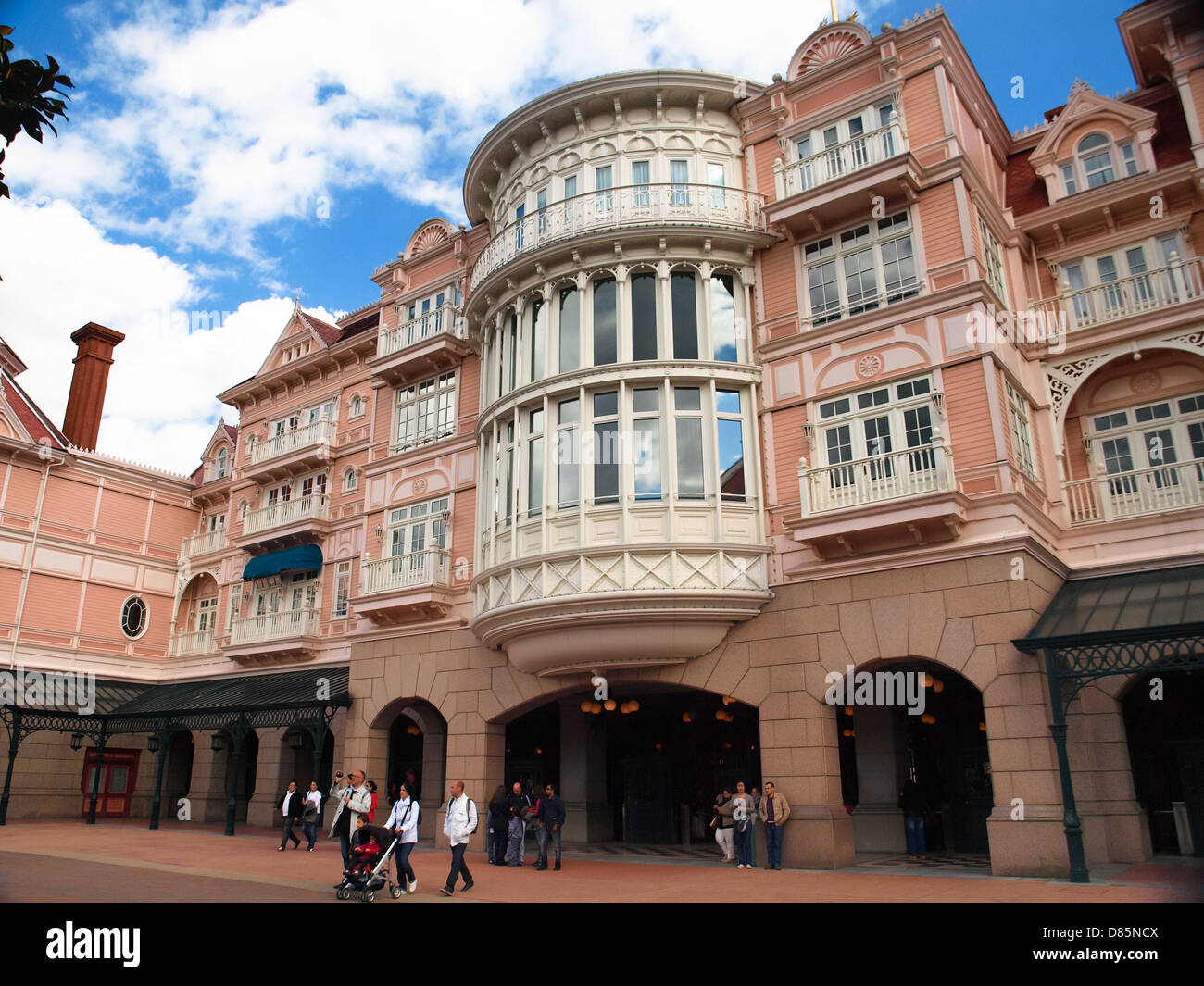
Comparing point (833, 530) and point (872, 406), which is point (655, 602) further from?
point (872, 406)

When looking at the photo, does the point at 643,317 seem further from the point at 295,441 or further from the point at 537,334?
the point at 295,441

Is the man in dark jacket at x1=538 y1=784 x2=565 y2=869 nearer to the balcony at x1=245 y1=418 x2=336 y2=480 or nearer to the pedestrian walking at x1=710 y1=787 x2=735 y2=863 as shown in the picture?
the pedestrian walking at x1=710 y1=787 x2=735 y2=863

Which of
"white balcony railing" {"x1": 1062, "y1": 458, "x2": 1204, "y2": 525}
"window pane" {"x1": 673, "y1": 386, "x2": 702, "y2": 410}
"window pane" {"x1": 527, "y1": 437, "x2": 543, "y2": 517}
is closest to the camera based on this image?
"white balcony railing" {"x1": 1062, "y1": 458, "x2": 1204, "y2": 525}

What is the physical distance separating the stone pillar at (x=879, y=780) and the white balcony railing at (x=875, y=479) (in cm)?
539

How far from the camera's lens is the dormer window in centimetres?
2045

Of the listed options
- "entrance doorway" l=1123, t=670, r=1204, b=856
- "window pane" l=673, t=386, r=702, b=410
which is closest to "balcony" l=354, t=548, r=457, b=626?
"window pane" l=673, t=386, r=702, b=410

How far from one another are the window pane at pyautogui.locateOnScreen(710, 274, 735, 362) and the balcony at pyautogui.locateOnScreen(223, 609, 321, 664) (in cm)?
1684

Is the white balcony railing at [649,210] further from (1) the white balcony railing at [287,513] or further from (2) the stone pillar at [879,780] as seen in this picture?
(1) the white balcony railing at [287,513]

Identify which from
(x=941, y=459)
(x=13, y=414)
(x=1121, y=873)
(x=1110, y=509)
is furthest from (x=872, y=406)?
(x=13, y=414)

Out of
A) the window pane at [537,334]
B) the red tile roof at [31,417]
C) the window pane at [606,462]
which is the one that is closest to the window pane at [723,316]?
the window pane at [606,462]

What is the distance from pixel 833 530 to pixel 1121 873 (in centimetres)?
733

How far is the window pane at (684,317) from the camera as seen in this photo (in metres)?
20.4

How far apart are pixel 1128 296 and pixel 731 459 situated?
30.2 ft
